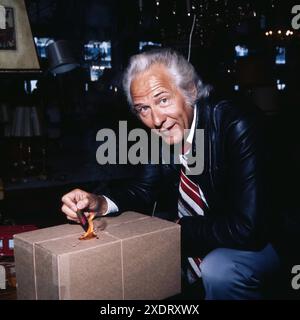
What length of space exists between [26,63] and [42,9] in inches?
364

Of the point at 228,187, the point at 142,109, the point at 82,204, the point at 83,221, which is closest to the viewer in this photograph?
the point at 83,221

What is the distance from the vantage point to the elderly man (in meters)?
1.79

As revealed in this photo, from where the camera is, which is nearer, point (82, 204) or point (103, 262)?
point (103, 262)

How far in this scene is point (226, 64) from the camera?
8.53 meters

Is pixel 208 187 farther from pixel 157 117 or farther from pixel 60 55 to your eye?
pixel 60 55

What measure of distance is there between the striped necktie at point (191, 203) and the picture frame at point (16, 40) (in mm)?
1031

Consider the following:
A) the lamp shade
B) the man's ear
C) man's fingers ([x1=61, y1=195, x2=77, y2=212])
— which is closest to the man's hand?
man's fingers ([x1=61, y1=195, x2=77, y2=212])

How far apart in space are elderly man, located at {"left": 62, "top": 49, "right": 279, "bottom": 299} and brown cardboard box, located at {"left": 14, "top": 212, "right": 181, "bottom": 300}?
27cm

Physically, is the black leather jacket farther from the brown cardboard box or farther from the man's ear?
the brown cardboard box

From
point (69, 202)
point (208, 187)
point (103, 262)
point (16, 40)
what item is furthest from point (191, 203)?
point (16, 40)

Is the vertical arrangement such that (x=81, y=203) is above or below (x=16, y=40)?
below

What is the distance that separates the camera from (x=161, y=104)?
2057 mm

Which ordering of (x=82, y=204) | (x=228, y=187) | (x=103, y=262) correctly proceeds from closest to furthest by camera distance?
1. (x=103, y=262)
2. (x=82, y=204)
3. (x=228, y=187)

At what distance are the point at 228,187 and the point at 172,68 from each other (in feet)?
2.36
